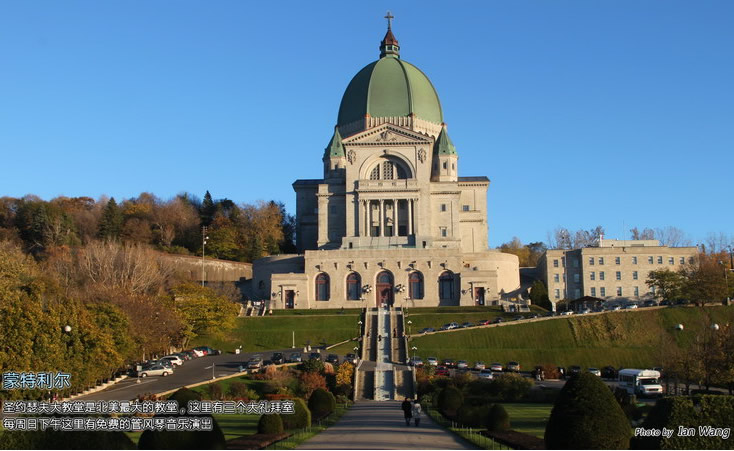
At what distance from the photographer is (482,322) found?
78.5 metres

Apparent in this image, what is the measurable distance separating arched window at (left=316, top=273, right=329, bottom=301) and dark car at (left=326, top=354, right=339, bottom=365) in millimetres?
27944

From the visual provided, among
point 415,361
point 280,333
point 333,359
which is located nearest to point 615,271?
point 280,333

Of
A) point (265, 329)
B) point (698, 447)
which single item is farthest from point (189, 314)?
point (698, 447)

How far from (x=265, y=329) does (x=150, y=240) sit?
149ft

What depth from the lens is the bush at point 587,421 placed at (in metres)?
24.0

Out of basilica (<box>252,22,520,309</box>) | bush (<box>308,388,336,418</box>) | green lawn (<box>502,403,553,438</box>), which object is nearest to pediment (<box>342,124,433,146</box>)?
basilica (<box>252,22,520,309</box>)

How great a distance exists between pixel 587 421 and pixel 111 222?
101 m

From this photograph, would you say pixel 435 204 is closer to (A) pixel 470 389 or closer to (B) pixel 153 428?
(A) pixel 470 389

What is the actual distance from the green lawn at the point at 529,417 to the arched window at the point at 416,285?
1693 inches

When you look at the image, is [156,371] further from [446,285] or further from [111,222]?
[111,222]

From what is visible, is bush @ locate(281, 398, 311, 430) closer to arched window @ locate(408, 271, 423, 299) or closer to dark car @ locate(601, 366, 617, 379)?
dark car @ locate(601, 366, 617, 379)

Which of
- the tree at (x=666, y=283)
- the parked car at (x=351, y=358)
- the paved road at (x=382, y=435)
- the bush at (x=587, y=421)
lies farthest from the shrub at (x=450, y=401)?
the tree at (x=666, y=283)

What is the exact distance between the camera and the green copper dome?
110812 millimetres

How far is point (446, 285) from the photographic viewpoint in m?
92.4
